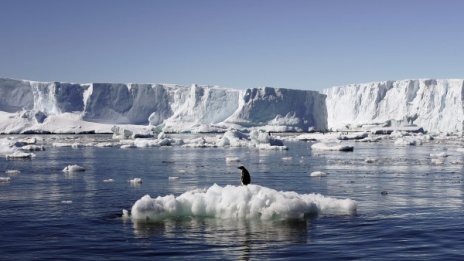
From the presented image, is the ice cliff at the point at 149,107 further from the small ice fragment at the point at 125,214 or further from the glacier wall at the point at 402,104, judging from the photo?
the small ice fragment at the point at 125,214

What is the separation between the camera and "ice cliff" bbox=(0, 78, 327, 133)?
5522 inches

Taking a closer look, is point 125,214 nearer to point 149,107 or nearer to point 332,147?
point 332,147

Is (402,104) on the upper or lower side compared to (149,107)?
upper

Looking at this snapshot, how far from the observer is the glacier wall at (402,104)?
14655cm

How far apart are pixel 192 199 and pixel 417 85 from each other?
15306cm

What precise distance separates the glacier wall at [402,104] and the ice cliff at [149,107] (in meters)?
22.2

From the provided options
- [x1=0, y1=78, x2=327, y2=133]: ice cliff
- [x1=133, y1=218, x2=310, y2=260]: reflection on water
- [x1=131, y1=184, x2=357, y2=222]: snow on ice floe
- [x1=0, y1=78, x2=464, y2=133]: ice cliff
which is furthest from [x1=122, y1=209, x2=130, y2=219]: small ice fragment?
[x1=0, y1=78, x2=327, y2=133]: ice cliff

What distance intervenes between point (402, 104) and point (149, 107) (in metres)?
66.2

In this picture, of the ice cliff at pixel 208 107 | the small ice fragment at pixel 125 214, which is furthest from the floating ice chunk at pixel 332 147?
the ice cliff at pixel 208 107

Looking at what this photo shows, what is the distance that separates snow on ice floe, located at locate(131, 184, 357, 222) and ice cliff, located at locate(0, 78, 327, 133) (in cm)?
11999

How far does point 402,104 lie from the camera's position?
6348 inches

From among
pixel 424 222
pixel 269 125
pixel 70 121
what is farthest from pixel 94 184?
pixel 70 121

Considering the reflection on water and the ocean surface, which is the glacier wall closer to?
the ocean surface

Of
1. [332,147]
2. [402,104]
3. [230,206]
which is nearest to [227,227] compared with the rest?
[230,206]
